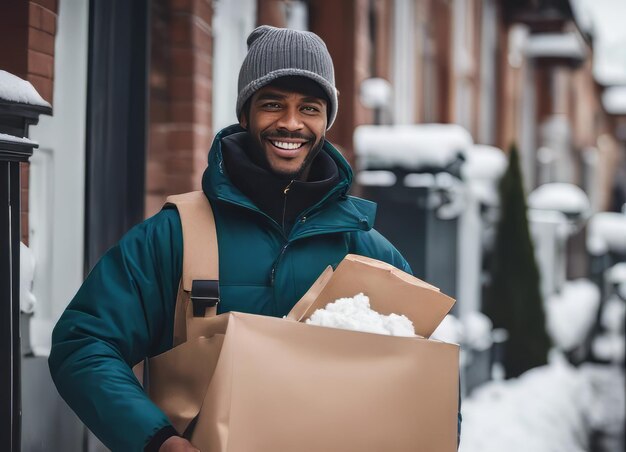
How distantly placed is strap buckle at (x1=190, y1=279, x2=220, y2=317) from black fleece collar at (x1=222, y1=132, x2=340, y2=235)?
256 mm

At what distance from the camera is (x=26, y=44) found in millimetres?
2670

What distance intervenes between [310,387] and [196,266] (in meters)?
0.40

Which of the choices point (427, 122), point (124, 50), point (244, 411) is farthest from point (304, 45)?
point (427, 122)

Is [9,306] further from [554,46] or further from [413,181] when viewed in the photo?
[554,46]

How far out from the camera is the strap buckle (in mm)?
1870

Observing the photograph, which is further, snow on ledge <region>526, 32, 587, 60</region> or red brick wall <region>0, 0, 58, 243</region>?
snow on ledge <region>526, 32, 587, 60</region>

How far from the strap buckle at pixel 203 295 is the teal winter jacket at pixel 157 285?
0.27ft

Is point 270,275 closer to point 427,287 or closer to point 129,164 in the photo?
point 427,287

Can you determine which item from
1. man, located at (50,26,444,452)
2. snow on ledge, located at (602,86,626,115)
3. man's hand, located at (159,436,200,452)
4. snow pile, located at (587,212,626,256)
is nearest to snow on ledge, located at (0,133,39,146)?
man, located at (50,26,444,452)

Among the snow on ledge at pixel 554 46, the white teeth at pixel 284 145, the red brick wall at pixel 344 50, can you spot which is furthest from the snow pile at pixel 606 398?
the white teeth at pixel 284 145

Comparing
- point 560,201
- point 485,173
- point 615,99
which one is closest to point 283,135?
point 485,173

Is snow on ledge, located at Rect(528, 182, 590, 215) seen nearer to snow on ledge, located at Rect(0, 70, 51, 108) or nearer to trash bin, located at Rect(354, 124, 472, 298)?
trash bin, located at Rect(354, 124, 472, 298)

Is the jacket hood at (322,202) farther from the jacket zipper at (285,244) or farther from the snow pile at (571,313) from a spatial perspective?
the snow pile at (571,313)

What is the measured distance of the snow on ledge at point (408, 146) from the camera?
621 cm
